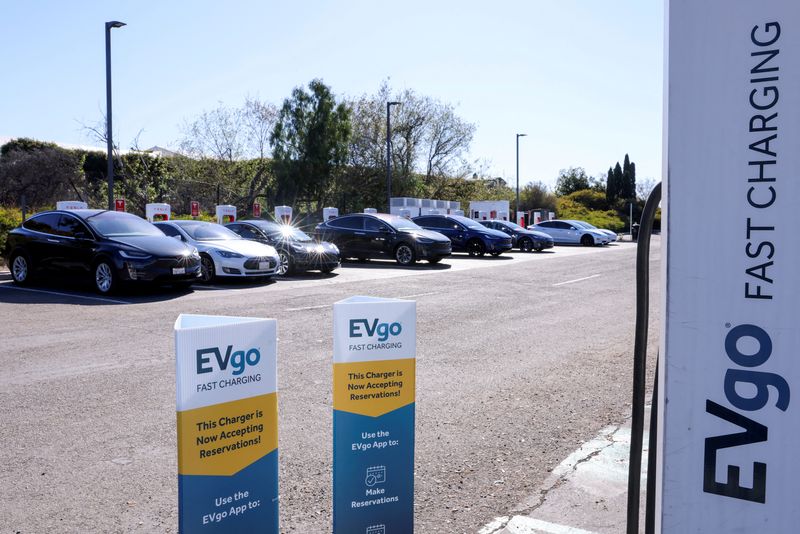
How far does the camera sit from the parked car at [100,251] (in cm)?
1198

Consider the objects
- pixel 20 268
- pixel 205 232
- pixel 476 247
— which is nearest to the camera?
pixel 20 268

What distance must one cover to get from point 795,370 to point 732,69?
0.68 meters

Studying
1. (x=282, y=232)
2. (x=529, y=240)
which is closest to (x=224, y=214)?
(x=282, y=232)

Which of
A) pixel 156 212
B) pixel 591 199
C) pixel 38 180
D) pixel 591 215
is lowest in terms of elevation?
pixel 156 212

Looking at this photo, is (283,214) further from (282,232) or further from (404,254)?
(282,232)

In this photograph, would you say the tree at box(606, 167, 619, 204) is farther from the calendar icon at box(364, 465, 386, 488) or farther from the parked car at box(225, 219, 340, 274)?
the calendar icon at box(364, 465, 386, 488)

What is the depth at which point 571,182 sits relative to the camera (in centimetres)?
7419

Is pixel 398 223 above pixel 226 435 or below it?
above

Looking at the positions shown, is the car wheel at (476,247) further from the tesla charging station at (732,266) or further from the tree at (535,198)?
the tree at (535,198)

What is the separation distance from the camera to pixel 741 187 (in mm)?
1540

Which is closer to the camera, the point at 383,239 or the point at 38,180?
the point at 383,239

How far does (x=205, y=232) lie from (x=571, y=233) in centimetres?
2353

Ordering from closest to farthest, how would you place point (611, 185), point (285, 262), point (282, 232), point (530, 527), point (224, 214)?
point (530, 527)
point (285, 262)
point (282, 232)
point (224, 214)
point (611, 185)

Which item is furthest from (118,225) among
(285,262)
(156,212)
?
(156,212)
